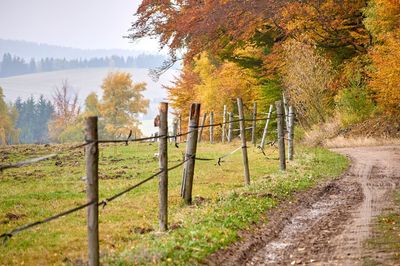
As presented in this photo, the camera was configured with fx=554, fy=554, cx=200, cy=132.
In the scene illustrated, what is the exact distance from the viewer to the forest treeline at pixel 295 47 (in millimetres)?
33094

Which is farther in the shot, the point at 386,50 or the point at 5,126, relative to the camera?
the point at 5,126

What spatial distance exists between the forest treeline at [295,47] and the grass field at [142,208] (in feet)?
37.1

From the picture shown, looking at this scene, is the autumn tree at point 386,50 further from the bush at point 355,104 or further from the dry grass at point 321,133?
the dry grass at point 321,133

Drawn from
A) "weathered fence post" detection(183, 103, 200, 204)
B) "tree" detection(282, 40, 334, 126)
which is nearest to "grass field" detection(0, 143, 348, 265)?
"weathered fence post" detection(183, 103, 200, 204)

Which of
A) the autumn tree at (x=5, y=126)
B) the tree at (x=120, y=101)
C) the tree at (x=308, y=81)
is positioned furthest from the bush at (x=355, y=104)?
the autumn tree at (x=5, y=126)


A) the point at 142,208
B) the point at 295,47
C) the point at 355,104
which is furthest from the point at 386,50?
the point at 142,208

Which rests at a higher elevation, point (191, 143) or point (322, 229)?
point (191, 143)

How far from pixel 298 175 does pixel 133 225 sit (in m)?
8.46

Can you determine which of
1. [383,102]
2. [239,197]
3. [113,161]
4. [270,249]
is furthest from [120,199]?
[383,102]

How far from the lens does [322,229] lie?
36.4 feet

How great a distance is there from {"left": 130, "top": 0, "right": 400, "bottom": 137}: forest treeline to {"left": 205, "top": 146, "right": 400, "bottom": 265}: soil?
1367 centimetres

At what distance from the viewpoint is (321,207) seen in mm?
13672

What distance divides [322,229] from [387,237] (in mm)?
1394

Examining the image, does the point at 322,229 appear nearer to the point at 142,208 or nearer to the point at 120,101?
the point at 142,208
